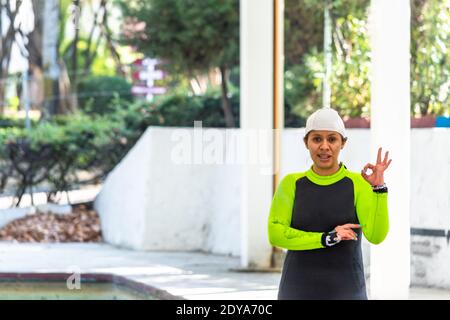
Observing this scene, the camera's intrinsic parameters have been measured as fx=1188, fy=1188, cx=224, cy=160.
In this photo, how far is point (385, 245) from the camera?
6.87 metres

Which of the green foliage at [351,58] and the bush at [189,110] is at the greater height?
the green foliage at [351,58]

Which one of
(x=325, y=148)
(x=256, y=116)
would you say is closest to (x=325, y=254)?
(x=325, y=148)

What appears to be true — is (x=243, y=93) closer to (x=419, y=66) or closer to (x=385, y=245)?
(x=419, y=66)

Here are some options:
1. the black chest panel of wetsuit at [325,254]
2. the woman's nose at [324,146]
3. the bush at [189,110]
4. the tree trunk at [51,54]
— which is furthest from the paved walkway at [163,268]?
the tree trunk at [51,54]

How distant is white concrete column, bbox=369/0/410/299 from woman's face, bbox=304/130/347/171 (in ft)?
9.86

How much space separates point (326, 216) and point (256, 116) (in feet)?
20.0

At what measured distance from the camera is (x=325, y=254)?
12.4ft

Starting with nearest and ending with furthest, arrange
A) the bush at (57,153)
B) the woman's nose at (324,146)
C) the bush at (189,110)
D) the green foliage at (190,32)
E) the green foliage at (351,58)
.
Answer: the woman's nose at (324,146), the green foliage at (351,58), the bush at (57,153), the bush at (189,110), the green foliage at (190,32)

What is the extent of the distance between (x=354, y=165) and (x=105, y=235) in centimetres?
464

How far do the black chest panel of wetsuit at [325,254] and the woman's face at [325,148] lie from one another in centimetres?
6

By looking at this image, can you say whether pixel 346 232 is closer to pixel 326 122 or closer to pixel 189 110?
pixel 326 122

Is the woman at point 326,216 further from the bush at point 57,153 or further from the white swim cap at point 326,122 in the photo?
the bush at point 57,153

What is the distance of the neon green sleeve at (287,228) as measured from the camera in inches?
146
